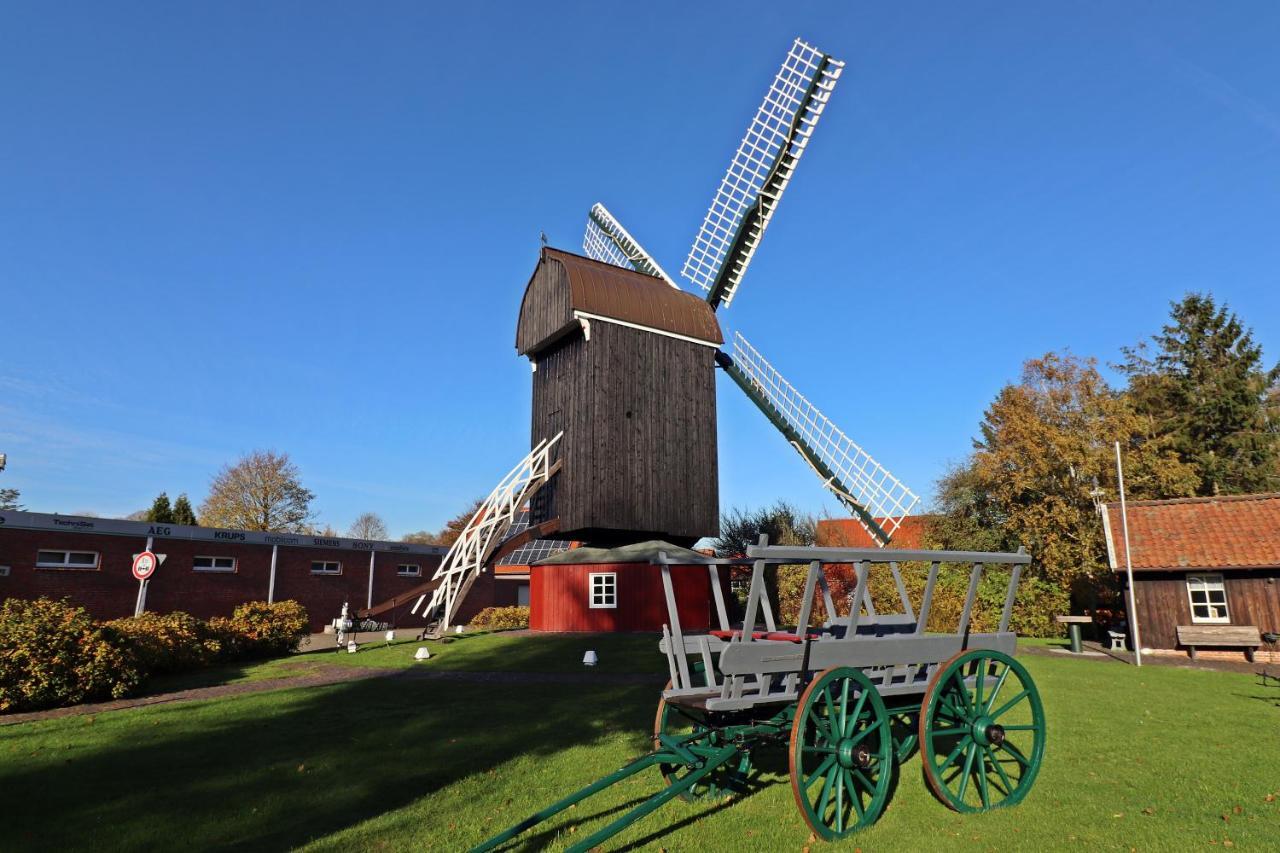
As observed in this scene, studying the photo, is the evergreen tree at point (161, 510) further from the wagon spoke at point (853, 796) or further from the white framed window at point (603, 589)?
the wagon spoke at point (853, 796)

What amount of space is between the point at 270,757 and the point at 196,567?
18106 millimetres

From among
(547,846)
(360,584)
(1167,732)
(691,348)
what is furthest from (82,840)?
(360,584)

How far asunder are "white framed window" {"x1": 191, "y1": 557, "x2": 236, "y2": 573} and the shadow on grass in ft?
44.7

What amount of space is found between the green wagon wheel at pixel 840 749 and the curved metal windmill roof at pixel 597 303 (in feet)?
46.2

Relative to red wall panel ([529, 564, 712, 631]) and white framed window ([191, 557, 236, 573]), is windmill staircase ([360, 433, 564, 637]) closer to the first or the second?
red wall panel ([529, 564, 712, 631])

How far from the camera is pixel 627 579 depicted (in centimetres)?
2358

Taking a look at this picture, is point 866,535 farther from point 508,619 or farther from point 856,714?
point 856,714

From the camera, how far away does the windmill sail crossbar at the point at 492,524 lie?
758 inches

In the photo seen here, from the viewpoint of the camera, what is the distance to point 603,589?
23.8 metres

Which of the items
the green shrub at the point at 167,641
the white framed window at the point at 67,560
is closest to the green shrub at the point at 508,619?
the green shrub at the point at 167,641

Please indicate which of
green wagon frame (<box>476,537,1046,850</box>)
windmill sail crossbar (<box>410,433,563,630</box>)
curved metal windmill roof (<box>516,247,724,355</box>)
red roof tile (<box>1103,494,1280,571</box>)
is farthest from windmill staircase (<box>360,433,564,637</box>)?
red roof tile (<box>1103,494,1280,571</box>)

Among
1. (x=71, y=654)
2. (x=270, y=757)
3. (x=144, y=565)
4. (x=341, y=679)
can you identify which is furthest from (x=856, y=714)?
(x=144, y=565)

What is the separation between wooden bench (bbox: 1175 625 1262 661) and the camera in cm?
1900

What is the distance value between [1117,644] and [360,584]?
2694 cm
